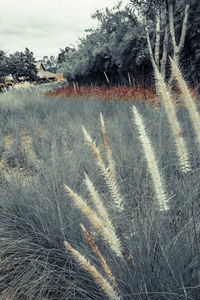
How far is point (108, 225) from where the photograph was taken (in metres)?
0.91

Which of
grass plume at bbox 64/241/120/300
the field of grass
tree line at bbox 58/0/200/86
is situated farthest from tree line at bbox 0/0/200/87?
grass plume at bbox 64/241/120/300

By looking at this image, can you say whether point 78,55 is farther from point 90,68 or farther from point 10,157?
point 10,157

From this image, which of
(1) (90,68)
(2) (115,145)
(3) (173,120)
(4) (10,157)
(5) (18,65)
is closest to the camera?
(3) (173,120)

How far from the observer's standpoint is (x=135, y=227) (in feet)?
4.45

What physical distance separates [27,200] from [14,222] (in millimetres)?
227

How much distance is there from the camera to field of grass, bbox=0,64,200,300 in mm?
1033

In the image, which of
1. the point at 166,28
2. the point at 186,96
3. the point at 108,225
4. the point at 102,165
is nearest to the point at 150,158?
the point at 102,165

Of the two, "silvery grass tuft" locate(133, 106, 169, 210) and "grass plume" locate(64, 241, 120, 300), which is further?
"silvery grass tuft" locate(133, 106, 169, 210)

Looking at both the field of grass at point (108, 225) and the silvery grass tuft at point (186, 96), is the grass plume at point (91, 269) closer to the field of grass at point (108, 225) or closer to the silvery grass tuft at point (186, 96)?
the field of grass at point (108, 225)

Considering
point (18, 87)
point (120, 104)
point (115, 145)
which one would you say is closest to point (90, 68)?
point (18, 87)

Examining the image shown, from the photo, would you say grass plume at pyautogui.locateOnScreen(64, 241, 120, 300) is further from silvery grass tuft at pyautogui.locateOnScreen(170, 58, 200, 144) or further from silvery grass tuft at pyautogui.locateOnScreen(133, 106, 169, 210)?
silvery grass tuft at pyautogui.locateOnScreen(170, 58, 200, 144)

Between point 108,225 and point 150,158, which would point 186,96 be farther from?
point 108,225

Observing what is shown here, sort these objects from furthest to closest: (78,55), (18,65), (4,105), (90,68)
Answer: (18,65) → (78,55) → (90,68) → (4,105)

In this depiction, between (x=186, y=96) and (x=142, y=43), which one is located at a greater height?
(x=142, y=43)
